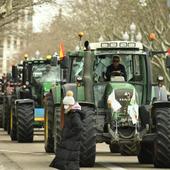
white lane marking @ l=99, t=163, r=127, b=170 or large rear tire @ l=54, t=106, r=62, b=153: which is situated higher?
large rear tire @ l=54, t=106, r=62, b=153

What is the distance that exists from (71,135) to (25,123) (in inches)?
430

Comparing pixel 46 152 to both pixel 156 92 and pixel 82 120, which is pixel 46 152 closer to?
pixel 156 92

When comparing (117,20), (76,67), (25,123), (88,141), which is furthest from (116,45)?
(117,20)

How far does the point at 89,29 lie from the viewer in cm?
7194

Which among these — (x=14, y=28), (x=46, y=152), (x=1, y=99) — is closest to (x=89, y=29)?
(x=14, y=28)

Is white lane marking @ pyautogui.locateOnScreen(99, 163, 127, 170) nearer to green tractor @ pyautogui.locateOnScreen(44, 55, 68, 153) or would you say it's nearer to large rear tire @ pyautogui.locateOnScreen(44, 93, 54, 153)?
green tractor @ pyautogui.locateOnScreen(44, 55, 68, 153)

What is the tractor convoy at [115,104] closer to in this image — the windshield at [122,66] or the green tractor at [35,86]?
the windshield at [122,66]

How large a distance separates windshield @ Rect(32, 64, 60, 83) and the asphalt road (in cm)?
383

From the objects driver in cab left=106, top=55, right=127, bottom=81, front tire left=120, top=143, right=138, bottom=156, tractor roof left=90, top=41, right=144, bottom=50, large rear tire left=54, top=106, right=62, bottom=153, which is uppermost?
tractor roof left=90, top=41, right=144, bottom=50

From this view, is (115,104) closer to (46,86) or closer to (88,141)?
(88,141)

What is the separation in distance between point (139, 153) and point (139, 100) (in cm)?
113

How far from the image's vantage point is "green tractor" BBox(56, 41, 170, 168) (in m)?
18.3

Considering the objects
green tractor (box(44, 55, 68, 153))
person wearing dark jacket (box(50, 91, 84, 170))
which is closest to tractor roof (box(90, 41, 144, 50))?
green tractor (box(44, 55, 68, 153))

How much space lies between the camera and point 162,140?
59.7 ft
